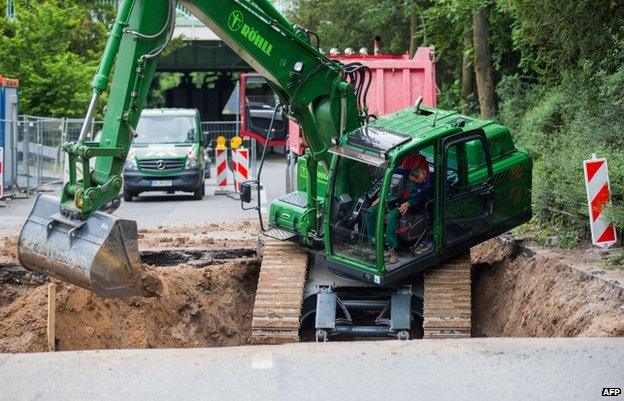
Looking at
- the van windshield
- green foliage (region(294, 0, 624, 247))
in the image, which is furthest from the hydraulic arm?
the van windshield

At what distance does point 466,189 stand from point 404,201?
0.90 meters

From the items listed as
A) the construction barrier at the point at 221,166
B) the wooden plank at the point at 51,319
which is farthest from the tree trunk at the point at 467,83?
the wooden plank at the point at 51,319

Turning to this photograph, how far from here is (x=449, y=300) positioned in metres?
12.5

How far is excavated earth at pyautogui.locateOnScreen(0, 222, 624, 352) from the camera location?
39.7 ft

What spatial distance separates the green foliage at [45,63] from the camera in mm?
34250

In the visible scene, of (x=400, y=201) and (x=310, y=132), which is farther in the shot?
(x=310, y=132)

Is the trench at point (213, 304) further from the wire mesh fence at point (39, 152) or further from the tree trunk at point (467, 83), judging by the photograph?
the wire mesh fence at point (39, 152)

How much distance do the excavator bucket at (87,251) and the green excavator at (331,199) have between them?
16 millimetres

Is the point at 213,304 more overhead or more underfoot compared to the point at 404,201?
more underfoot

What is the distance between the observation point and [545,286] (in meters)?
12.9

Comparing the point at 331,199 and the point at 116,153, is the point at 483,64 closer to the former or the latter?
the point at 331,199

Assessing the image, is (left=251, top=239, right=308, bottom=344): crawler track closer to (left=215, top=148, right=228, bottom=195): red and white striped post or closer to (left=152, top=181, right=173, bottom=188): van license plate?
(left=152, top=181, right=173, bottom=188): van license plate

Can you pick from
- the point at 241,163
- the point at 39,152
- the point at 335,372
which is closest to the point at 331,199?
the point at 335,372

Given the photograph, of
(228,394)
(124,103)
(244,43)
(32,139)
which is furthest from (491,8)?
(228,394)
